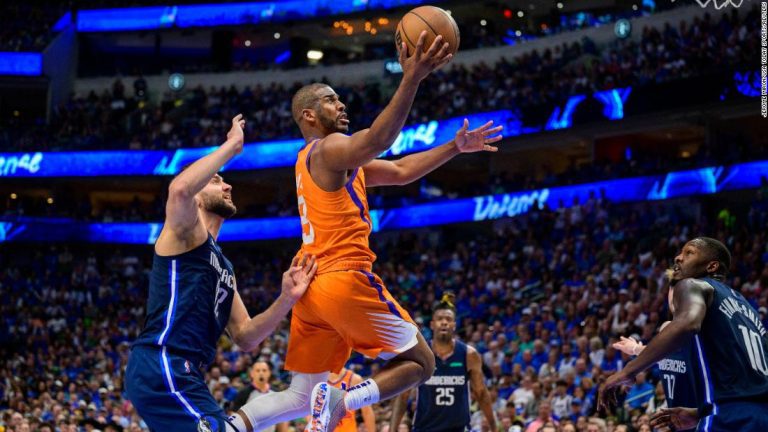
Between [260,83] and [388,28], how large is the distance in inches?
262

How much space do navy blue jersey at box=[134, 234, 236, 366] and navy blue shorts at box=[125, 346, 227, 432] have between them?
10 centimetres

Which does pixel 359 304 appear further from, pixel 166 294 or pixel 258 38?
pixel 258 38

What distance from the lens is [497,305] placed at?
23.8 meters

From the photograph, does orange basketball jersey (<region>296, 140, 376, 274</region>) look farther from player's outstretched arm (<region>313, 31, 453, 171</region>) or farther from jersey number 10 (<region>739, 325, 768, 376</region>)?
jersey number 10 (<region>739, 325, 768, 376</region>)

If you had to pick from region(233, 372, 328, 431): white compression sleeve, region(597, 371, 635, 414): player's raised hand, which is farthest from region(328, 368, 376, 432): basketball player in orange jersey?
region(597, 371, 635, 414): player's raised hand

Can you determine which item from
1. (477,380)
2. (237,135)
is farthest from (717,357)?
(477,380)

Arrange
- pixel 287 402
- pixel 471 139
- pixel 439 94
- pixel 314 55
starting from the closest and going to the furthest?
pixel 287 402, pixel 471 139, pixel 439 94, pixel 314 55

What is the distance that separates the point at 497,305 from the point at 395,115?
1868 centimetres

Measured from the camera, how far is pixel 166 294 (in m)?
5.63

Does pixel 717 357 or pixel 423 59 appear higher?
pixel 423 59

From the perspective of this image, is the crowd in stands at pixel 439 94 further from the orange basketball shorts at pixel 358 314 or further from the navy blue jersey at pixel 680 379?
the orange basketball shorts at pixel 358 314

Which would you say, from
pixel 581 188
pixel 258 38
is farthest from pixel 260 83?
pixel 581 188

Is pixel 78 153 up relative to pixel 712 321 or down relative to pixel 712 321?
up

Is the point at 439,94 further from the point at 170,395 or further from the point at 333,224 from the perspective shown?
the point at 170,395
